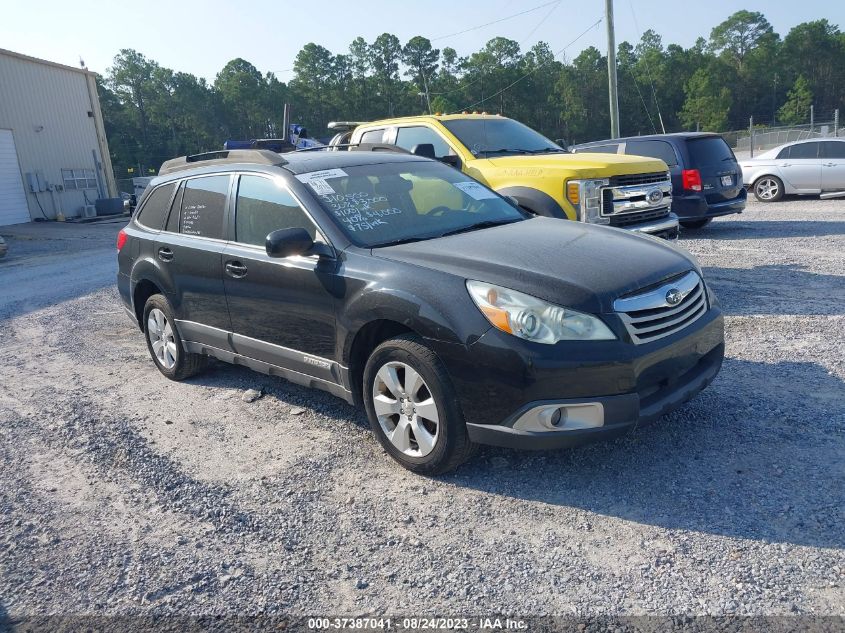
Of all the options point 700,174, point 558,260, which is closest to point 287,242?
point 558,260

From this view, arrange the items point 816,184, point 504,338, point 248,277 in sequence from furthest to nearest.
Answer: point 816,184, point 248,277, point 504,338

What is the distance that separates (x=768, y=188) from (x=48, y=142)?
2684cm

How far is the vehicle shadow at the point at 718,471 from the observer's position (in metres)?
3.21

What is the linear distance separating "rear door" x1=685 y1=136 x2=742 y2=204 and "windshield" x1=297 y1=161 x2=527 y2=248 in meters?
7.19

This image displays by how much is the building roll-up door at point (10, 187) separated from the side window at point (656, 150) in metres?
23.8

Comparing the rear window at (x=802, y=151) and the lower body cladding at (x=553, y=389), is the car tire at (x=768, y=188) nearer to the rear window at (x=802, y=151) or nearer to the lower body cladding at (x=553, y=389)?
the rear window at (x=802, y=151)

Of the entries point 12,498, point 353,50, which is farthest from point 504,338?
point 353,50

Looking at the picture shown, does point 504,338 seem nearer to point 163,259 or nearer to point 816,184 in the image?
point 163,259

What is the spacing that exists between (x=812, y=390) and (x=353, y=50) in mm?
99164

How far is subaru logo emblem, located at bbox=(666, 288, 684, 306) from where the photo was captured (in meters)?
3.73

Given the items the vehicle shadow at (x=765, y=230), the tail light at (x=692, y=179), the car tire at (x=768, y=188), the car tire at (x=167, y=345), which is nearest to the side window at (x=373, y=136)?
the car tire at (x=167, y=345)

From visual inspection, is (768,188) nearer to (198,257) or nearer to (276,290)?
(198,257)

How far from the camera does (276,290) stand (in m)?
4.47

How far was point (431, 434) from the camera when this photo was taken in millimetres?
3750
